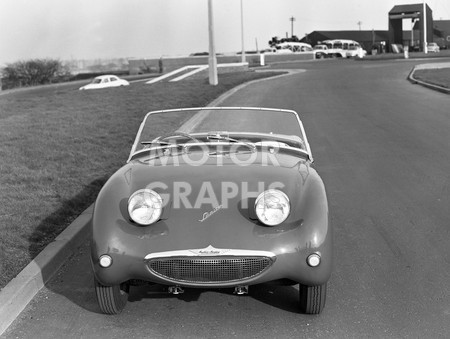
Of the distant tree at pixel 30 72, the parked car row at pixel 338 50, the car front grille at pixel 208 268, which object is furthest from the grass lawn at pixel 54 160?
the parked car row at pixel 338 50

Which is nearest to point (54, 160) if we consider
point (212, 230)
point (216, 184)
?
point (216, 184)

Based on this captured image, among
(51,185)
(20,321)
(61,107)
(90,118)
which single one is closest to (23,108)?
(61,107)

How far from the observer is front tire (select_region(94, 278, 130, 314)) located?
12.6 feet

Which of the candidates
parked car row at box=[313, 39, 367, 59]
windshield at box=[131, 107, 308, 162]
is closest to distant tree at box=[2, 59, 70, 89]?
parked car row at box=[313, 39, 367, 59]

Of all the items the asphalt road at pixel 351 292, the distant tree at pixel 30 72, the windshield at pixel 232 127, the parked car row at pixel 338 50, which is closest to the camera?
the asphalt road at pixel 351 292

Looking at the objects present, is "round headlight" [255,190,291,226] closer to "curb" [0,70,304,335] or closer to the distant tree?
"curb" [0,70,304,335]

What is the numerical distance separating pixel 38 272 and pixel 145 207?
137 cm

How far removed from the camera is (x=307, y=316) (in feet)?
12.9

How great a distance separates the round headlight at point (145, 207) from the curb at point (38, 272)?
43.6 inches

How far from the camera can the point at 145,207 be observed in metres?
3.70

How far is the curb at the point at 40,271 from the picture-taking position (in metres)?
3.98

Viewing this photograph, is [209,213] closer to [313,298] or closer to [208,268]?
[208,268]

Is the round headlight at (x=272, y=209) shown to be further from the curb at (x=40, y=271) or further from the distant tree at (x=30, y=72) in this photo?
the distant tree at (x=30, y=72)

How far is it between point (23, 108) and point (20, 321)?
14.5 meters
